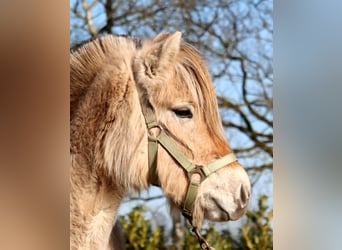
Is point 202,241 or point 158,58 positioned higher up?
point 158,58

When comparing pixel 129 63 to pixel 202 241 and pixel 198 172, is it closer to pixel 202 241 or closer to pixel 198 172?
pixel 198 172

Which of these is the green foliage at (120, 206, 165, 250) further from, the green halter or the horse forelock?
the horse forelock

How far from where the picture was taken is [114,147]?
1.27 m

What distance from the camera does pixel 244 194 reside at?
4.12ft

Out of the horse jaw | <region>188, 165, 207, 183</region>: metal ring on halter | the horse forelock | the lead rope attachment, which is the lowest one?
the lead rope attachment

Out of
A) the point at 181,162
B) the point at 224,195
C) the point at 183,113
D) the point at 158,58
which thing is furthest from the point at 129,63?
the point at 224,195

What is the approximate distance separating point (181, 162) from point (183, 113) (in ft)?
0.49

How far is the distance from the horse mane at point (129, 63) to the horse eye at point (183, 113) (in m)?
0.04

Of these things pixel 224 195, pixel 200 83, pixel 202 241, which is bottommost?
pixel 202 241

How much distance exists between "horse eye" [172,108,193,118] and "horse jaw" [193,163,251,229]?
19cm

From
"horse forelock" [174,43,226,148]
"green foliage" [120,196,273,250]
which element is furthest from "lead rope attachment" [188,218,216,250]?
"horse forelock" [174,43,226,148]

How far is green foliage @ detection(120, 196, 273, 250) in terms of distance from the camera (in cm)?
128

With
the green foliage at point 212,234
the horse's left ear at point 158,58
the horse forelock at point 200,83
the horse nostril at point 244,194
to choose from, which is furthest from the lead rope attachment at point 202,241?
the horse's left ear at point 158,58

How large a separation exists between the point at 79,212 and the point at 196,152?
0.40 metres
